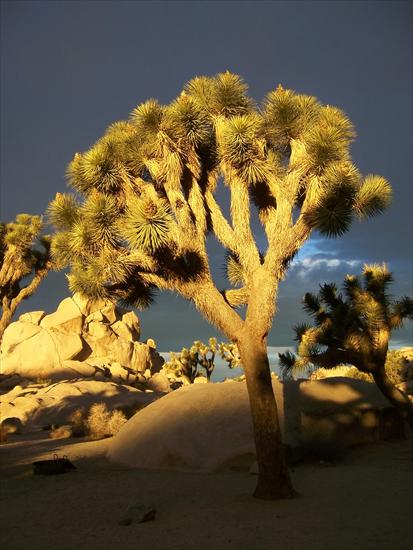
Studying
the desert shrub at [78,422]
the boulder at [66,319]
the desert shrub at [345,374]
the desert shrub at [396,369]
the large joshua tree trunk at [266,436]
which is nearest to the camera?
the large joshua tree trunk at [266,436]

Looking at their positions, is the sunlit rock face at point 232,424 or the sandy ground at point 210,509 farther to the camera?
the sunlit rock face at point 232,424

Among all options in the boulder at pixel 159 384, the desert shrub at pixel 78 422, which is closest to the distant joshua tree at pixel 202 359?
the boulder at pixel 159 384

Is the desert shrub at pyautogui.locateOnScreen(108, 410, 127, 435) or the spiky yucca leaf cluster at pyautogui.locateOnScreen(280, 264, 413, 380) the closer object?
the spiky yucca leaf cluster at pyautogui.locateOnScreen(280, 264, 413, 380)

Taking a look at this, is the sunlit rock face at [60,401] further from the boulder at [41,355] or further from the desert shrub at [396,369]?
the desert shrub at [396,369]

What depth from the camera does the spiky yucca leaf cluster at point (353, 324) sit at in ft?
43.5

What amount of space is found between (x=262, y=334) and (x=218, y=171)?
3.94m

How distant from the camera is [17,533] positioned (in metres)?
6.64

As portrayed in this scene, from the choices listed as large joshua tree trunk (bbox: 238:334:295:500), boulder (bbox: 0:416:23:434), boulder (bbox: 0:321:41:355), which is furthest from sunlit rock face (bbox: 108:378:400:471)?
boulder (bbox: 0:321:41:355)

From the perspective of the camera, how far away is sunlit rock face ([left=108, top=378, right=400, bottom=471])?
36.2 feet

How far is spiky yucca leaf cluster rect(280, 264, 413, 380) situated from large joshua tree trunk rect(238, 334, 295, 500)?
5.97 metres

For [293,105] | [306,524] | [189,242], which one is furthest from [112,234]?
[306,524]

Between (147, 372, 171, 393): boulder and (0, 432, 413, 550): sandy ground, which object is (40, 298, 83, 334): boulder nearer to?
(147, 372, 171, 393): boulder

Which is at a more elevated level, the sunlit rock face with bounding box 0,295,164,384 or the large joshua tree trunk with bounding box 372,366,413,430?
the sunlit rock face with bounding box 0,295,164,384

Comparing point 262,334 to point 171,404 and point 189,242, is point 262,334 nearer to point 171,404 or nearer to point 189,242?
point 189,242
